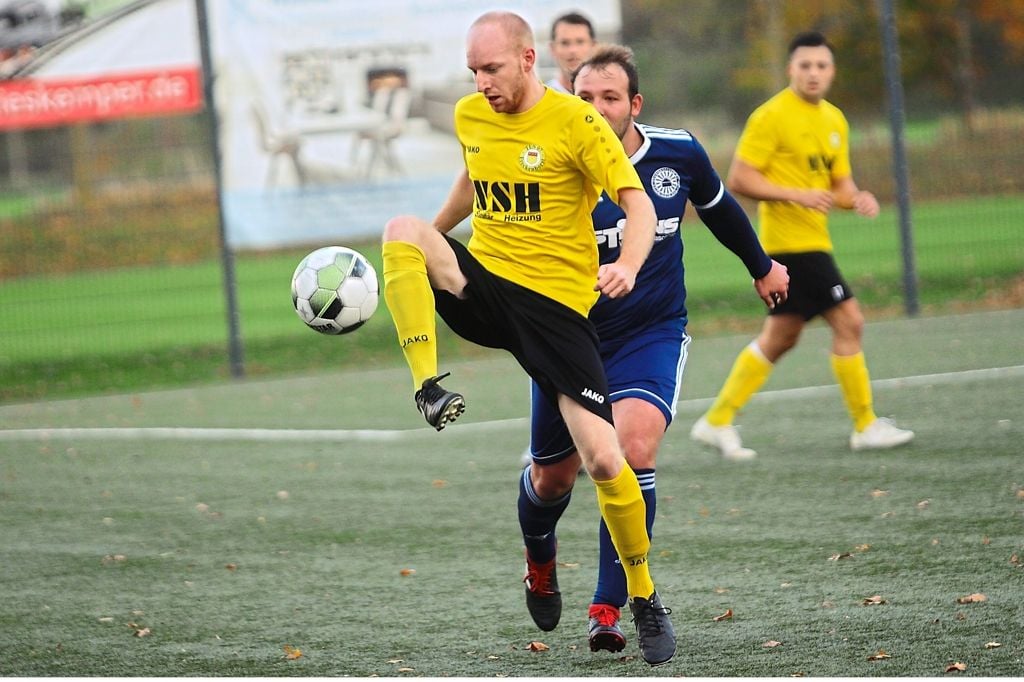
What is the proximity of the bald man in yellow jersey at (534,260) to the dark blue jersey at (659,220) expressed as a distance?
413 mm

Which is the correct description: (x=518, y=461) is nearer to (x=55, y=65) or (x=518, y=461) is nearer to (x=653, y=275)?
(x=653, y=275)

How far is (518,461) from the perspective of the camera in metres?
8.45

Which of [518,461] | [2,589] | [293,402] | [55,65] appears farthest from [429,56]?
[2,589]

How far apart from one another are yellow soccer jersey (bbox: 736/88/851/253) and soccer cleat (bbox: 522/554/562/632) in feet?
11.1

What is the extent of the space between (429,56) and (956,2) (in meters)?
16.1

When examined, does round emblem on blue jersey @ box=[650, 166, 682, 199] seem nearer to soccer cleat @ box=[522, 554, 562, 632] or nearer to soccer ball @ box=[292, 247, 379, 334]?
soccer ball @ box=[292, 247, 379, 334]

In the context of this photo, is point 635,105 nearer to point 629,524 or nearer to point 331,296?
point 331,296

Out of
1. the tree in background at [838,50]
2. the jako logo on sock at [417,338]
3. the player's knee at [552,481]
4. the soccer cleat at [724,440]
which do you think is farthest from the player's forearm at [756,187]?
the tree in background at [838,50]

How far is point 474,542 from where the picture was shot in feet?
21.6

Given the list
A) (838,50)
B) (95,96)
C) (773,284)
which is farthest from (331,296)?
(838,50)

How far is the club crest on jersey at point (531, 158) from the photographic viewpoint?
476 cm

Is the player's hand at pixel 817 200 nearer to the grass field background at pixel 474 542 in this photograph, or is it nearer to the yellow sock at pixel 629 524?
the grass field background at pixel 474 542

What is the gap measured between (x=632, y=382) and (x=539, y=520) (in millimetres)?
601

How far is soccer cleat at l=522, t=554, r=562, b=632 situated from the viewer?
514 centimetres
